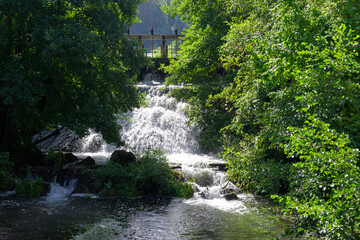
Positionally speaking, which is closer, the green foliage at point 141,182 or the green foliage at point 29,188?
the green foliage at point 29,188

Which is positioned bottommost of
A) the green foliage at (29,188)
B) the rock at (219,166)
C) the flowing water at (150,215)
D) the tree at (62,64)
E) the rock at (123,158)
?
the flowing water at (150,215)

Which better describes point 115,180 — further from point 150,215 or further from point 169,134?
point 169,134

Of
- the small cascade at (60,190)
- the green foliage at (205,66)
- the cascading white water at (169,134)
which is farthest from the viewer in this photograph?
the green foliage at (205,66)

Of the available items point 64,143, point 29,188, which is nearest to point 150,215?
point 29,188

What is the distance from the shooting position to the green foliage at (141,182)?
15.3 metres

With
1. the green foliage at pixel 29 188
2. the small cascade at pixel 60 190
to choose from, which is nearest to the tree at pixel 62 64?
the green foliage at pixel 29 188

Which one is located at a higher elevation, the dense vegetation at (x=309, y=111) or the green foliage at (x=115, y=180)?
the dense vegetation at (x=309, y=111)

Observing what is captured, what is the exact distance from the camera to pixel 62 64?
1477 centimetres

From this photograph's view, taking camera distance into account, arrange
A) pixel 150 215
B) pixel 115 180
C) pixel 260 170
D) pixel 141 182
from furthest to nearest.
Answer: pixel 115 180 < pixel 141 182 < pixel 150 215 < pixel 260 170

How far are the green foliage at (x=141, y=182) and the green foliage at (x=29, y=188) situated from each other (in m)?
2.16

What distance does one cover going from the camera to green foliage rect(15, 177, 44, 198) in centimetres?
1461

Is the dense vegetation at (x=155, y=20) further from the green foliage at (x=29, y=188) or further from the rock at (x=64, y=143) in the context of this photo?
the green foliage at (x=29, y=188)

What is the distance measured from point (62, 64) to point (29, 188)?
4931 mm

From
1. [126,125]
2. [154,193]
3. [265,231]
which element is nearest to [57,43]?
[154,193]
